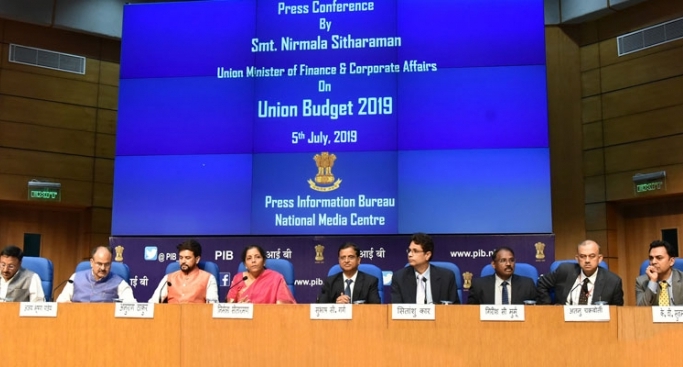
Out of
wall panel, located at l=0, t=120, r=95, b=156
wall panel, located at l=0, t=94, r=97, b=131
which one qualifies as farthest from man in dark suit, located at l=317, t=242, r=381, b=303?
wall panel, located at l=0, t=94, r=97, b=131

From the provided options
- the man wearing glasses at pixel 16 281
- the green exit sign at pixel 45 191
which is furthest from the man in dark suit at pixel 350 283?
the green exit sign at pixel 45 191

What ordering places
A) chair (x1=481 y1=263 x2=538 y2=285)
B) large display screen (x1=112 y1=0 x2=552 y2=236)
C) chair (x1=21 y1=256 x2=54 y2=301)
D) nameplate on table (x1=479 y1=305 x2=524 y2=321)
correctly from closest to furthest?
1. nameplate on table (x1=479 y1=305 x2=524 y2=321)
2. chair (x1=481 y1=263 x2=538 y2=285)
3. chair (x1=21 y1=256 x2=54 y2=301)
4. large display screen (x1=112 y1=0 x2=552 y2=236)

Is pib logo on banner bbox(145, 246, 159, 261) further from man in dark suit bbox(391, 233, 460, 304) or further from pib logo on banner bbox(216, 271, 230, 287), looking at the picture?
man in dark suit bbox(391, 233, 460, 304)

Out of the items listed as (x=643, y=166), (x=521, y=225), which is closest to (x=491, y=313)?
(x=521, y=225)

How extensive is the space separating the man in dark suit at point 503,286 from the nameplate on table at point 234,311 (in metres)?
1.67

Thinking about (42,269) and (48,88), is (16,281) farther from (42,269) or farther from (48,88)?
(48,88)

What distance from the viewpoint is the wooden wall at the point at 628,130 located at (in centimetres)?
660

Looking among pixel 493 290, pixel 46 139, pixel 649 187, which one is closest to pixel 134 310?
pixel 493 290

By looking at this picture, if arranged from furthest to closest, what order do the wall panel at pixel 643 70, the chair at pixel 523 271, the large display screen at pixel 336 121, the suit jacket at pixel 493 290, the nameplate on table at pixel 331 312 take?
the wall panel at pixel 643 70 → the large display screen at pixel 336 121 → the chair at pixel 523 271 → the suit jacket at pixel 493 290 → the nameplate on table at pixel 331 312

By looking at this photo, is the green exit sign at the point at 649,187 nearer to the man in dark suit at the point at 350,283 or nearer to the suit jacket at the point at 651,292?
the suit jacket at the point at 651,292

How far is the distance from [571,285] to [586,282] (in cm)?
10

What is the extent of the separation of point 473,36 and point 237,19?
1.93 metres

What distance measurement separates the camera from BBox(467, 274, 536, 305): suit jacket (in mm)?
4105

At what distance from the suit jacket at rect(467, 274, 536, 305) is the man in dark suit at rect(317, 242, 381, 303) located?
59cm
